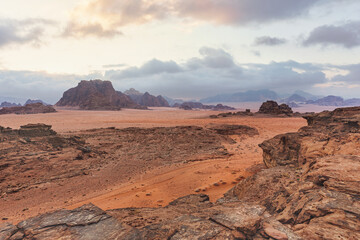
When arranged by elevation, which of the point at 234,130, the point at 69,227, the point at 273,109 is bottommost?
the point at 234,130

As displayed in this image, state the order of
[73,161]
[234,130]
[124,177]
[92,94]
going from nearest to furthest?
[124,177] → [73,161] → [234,130] → [92,94]

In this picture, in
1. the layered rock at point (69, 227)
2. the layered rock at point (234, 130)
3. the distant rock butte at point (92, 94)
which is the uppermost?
the distant rock butte at point (92, 94)

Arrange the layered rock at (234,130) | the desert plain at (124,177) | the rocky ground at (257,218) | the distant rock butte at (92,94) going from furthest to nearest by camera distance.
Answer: the distant rock butte at (92,94) → the layered rock at (234,130) → the desert plain at (124,177) → the rocky ground at (257,218)

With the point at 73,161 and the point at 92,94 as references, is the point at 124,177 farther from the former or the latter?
the point at 92,94

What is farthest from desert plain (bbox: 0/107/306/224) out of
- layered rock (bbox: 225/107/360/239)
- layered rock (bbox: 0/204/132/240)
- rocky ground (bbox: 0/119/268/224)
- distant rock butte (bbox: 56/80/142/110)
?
distant rock butte (bbox: 56/80/142/110)

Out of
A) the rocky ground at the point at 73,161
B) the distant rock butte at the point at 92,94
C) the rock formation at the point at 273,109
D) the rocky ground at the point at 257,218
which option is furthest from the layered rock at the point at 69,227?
the distant rock butte at the point at 92,94

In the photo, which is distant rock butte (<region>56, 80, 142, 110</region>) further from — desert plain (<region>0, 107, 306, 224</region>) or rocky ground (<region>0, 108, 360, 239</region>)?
rocky ground (<region>0, 108, 360, 239</region>)

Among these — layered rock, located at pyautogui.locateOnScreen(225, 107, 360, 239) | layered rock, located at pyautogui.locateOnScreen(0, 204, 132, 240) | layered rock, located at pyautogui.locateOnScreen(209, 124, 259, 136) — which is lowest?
layered rock, located at pyautogui.locateOnScreen(209, 124, 259, 136)

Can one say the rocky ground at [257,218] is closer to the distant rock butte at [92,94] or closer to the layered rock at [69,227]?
the layered rock at [69,227]

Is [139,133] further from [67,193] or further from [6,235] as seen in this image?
[6,235]

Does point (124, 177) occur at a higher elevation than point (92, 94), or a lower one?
lower

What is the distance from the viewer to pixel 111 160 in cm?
1281

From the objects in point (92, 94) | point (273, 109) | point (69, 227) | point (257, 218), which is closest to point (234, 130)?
point (257, 218)

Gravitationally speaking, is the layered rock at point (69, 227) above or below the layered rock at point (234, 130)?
above
